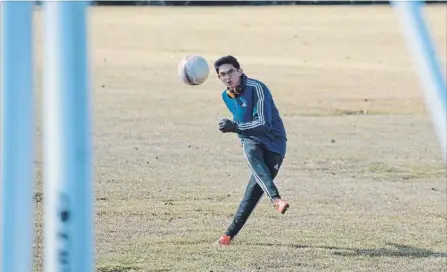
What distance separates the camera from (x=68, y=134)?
316 centimetres

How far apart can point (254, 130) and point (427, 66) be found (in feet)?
19.9

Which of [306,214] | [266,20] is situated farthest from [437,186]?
[266,20]

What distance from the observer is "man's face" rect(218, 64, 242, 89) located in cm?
898

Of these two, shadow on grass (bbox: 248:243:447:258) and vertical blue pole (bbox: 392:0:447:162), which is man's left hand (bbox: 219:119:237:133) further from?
vertical blue pole (bbox: 392:0:447:162)

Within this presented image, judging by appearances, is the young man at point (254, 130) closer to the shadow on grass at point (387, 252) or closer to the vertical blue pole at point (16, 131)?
the shadow on grass at point (387, 252)

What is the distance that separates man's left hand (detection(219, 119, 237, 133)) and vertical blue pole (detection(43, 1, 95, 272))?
5642mm

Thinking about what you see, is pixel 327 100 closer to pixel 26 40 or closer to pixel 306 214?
pixel 306 214

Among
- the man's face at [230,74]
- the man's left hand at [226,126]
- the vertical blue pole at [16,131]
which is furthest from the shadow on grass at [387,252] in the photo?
the vertical blue pole at [16,131]

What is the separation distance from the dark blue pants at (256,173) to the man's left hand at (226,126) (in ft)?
0.97

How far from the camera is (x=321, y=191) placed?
12.1 meters

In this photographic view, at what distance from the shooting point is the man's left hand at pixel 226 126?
29.2ft

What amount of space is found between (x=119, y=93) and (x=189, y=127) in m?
5.47

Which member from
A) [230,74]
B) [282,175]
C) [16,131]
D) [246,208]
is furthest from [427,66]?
[282,175]

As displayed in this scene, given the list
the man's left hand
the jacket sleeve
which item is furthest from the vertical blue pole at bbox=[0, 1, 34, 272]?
the jacket sleeve
